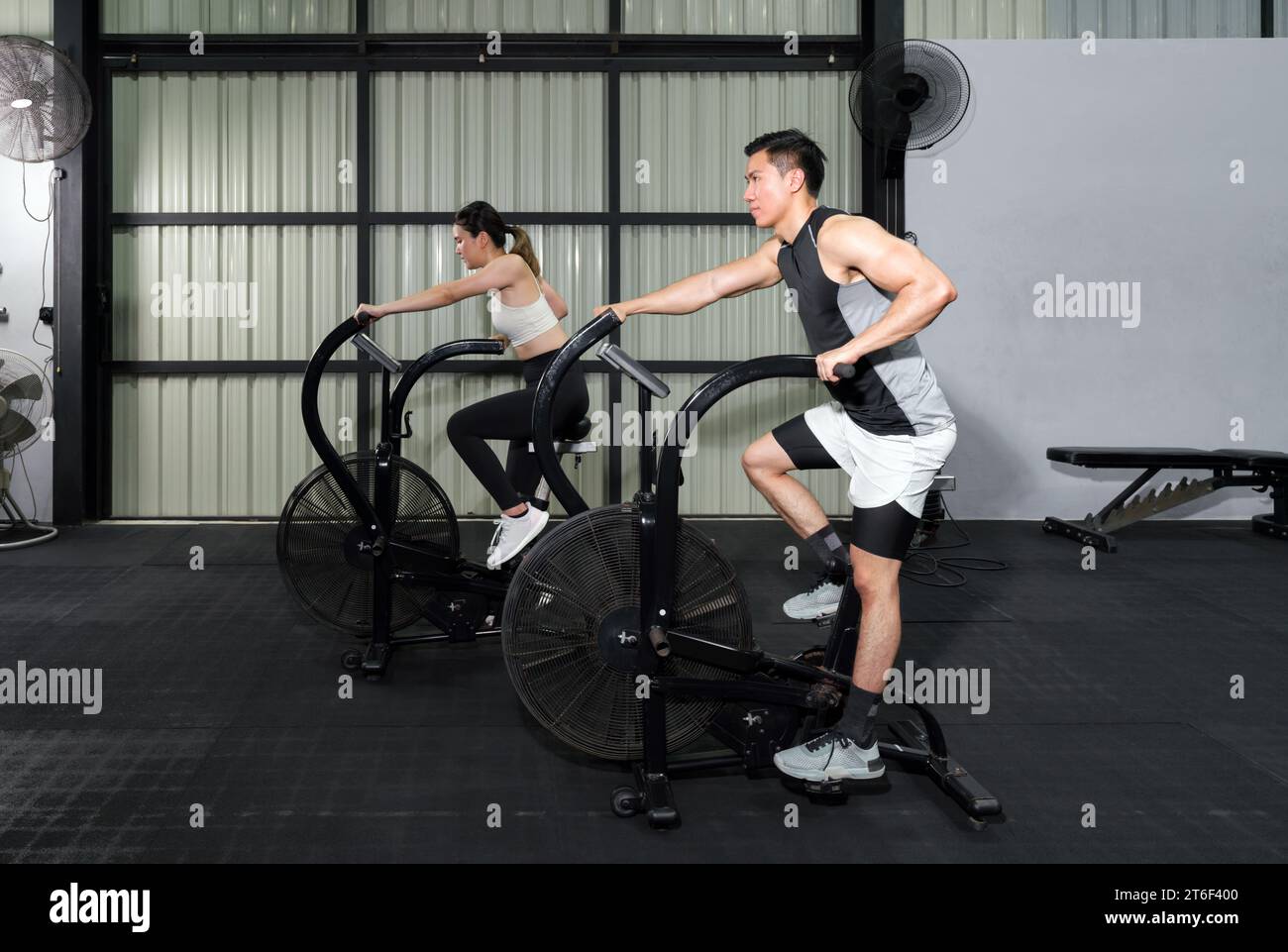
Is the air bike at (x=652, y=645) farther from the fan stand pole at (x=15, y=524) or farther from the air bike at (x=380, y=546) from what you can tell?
the fan stand pole at (x=15, y=524)

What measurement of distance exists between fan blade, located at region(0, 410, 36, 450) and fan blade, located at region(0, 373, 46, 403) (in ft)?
0.28

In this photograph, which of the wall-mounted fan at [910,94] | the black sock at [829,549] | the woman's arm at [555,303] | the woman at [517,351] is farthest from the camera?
the wall-mounted fan at [910,94]

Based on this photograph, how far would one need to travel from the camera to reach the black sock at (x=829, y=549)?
3.05 m

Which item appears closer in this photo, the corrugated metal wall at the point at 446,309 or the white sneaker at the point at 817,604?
the white sneaker at the point at 817,604

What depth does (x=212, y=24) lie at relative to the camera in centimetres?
695

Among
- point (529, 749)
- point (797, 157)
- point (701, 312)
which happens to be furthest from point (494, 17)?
point (529, 749)

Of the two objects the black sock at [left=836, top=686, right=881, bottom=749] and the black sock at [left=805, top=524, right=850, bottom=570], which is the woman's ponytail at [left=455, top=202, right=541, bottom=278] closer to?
the black sock at [left=805, top=524, right=850, bottom=570]

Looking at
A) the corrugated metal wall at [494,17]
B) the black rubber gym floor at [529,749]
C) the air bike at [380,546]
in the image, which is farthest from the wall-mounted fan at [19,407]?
the corrugated metal wall at [494,17]

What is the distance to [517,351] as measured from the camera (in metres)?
4.39

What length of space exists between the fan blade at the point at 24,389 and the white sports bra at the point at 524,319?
3.10 m

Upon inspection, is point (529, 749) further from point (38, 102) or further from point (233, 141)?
point (233, 141)

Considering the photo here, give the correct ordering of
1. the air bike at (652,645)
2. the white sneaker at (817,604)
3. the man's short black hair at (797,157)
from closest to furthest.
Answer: the air bike at (652,645) → the man's short black hair at (797,157) → the white sneaker at (817,604)
